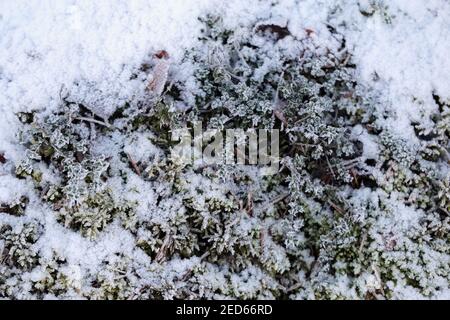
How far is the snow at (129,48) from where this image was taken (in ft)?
11.5

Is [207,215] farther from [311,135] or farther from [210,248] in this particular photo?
[311,135]

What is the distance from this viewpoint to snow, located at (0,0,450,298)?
11.5 ft

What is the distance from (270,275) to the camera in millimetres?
3500

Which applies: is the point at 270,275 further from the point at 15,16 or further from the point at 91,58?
the point at 15,16

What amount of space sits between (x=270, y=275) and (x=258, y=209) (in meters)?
0.49

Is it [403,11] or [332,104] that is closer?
[332,104]

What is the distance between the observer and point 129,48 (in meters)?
3.77

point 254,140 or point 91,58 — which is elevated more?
point 91,58

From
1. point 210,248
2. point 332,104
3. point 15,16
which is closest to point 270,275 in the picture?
point 210,248
